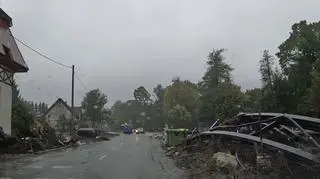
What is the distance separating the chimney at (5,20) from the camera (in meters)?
39.4

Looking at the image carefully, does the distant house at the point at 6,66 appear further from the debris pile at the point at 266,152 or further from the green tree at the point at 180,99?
the green tree at the point at 180,99

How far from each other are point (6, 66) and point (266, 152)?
2657 centimetres

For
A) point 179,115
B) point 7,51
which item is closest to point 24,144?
point 7,51

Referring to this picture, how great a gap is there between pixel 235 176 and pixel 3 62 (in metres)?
26.9

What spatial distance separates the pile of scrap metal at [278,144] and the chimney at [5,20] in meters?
19.1

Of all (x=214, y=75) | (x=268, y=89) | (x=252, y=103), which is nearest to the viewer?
(x=268, y=89)

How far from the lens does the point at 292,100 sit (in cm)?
7188

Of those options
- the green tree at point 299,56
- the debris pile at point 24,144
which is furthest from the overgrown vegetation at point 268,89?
the debris pile at point 24,144

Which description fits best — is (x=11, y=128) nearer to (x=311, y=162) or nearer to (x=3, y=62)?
(x=3, y=62)

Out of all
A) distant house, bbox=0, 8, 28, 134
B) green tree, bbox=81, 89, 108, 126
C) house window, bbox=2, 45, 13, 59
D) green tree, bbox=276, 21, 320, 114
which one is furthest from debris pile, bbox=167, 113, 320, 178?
green tree, bbox=81, 89, 108, 126

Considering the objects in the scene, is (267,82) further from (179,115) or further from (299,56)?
(179,115)

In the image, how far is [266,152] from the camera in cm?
1898

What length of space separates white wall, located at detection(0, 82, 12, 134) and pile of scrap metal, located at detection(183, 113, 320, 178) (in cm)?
1834

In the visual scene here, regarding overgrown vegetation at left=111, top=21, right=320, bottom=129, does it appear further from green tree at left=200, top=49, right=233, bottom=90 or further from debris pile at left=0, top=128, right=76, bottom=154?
debris pile at left=0, top=128, right=76, bottom=154
